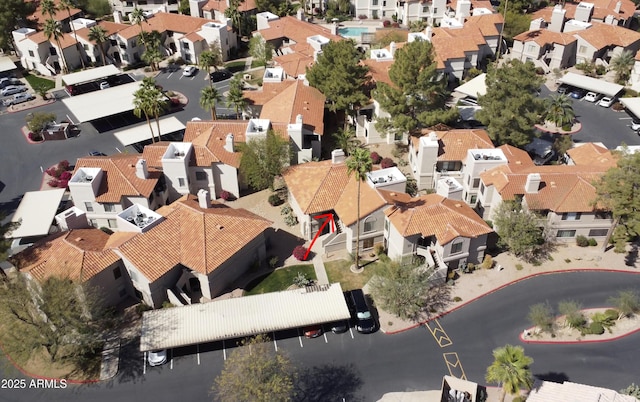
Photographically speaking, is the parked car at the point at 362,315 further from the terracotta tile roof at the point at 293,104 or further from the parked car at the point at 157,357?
the terracotta tile roof at the point at 293,104

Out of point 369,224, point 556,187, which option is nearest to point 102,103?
point 369,224

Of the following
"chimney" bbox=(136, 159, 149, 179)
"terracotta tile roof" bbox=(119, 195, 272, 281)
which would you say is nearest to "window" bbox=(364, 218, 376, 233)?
A: "terracotta tile roof" bbox=(119, 195, 272, 281)

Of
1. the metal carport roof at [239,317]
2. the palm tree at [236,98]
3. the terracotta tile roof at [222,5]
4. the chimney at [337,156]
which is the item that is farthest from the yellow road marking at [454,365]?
the terracotta tile roof at [222,5]

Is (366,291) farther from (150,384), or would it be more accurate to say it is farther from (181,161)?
(181,161)

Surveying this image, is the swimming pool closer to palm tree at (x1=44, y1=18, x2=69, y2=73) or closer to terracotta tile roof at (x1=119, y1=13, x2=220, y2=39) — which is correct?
terracotta tile roof at (x1=119, y1=13, x2=220, y2=39)

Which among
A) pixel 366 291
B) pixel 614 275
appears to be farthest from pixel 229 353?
pixel 614 275
